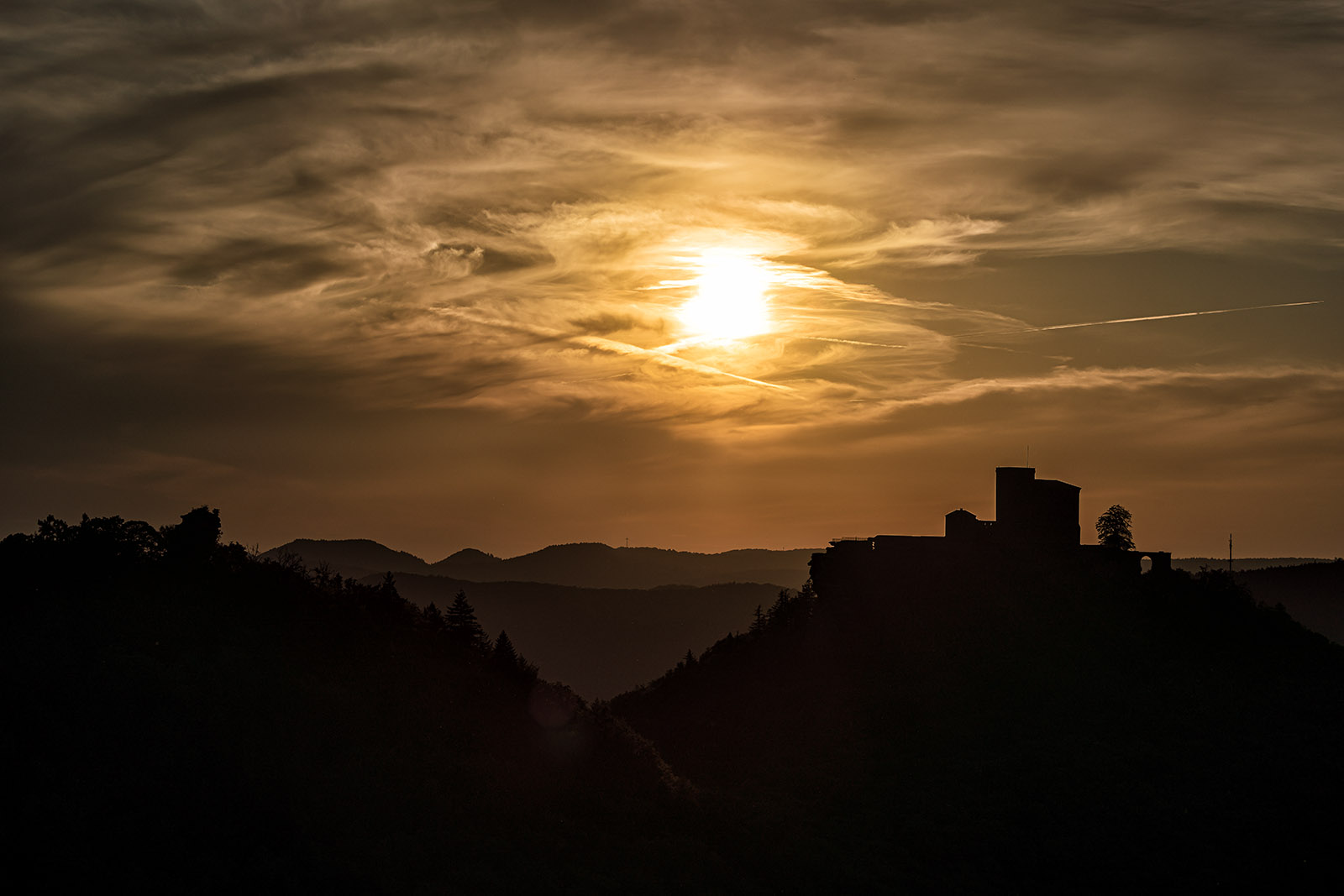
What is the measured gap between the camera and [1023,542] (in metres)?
86.8

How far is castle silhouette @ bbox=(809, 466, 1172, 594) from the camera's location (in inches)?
3396

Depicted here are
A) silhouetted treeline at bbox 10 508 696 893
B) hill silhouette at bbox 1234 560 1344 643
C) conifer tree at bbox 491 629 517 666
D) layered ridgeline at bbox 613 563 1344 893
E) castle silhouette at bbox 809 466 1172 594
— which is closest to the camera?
silhouetted treeline at bbox 10 508 696 893

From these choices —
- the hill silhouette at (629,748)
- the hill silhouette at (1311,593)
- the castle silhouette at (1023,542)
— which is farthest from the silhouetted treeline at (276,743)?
the hill silhouette at (1311,593)

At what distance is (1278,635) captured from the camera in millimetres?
82250

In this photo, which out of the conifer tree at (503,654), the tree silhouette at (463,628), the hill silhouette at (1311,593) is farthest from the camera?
the hill silhouette at (1311,593)

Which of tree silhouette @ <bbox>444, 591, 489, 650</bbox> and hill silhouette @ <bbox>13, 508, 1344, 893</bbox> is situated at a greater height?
tree silhouette @ <bbox>444, 591, 489, 650</bbox>

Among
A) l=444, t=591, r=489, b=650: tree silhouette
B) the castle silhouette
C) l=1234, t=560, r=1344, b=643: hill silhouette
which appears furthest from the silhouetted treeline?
l=1234, t=560, r=1344, b=643: hill silhouette

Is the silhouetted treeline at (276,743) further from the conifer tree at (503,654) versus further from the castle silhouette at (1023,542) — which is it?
the castle silhouette at (1023,542)

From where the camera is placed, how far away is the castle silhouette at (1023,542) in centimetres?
8625

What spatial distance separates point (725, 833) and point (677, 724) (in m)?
31.0

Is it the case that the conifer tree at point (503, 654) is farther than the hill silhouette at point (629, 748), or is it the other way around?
the conifer tree at point (503, 654)

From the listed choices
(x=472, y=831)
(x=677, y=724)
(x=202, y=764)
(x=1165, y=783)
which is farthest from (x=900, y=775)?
(x=202, y=764)

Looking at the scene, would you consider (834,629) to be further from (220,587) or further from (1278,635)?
(220,587)

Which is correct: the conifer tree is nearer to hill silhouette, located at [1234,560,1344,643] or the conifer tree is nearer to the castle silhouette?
the castle silhouette
